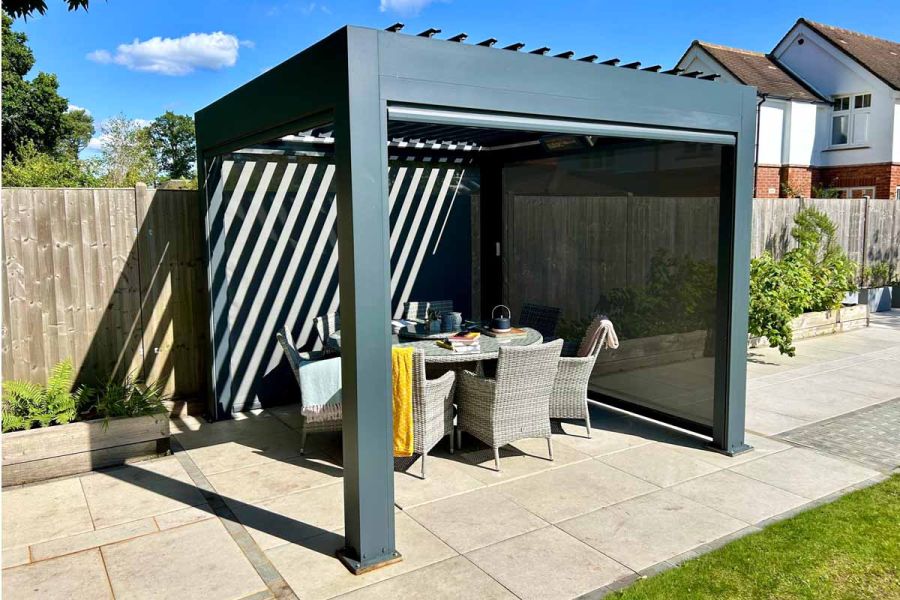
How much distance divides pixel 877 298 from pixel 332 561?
40.6 ft

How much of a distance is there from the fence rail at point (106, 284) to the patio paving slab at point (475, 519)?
3.11 m

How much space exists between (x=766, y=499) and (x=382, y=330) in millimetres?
2847

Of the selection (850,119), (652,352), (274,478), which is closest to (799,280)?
(652,352)

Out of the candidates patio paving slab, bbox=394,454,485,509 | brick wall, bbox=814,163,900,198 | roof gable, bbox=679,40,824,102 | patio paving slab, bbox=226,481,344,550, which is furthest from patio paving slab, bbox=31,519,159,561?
brick wall, bbox=814,163,900,198

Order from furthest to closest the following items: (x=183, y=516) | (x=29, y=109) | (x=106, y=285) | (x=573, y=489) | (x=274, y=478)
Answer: (x=29, y=109), (x=106, y=285), (x=274, y=478), (x=573, y=489), (x=183, y=516)

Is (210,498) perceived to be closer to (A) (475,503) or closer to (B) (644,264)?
(A) (475,503)

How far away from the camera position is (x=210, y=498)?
4.79 metres

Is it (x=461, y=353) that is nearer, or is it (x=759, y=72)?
(x=461, y=353)

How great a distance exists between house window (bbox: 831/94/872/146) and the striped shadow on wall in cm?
1769

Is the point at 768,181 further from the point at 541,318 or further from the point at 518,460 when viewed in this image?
the point at 518,460

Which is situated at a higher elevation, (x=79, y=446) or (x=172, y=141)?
(x=172, y=141)

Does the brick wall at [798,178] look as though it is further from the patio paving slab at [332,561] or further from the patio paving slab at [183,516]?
the patio paving slab at [183,516]

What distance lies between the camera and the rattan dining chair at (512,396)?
5070 mm

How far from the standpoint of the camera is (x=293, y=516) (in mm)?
4465
